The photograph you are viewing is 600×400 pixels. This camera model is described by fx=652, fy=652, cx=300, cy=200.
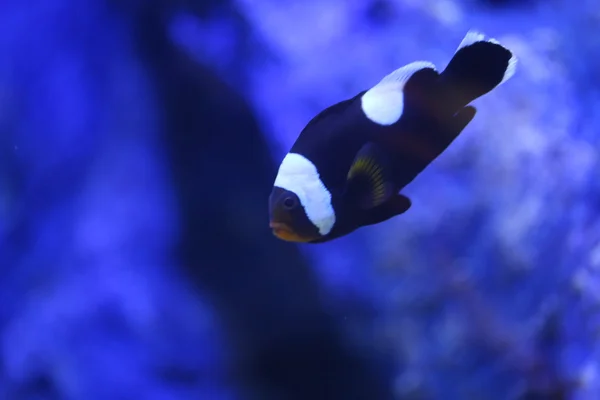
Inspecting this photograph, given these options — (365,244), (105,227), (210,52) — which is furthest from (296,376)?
(210,52)

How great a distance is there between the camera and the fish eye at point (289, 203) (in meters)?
0.76

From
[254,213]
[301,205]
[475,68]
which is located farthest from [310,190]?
[475,68]

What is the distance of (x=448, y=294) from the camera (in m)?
0.93

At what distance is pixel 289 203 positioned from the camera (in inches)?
30.1

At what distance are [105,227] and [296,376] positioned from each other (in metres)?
0.34

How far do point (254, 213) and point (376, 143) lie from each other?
20cm

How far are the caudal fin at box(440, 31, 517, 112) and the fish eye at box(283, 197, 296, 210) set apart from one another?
243 millimetres

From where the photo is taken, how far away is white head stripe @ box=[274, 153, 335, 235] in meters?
0.76

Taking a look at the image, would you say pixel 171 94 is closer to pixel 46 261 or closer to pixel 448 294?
pixel 46 261

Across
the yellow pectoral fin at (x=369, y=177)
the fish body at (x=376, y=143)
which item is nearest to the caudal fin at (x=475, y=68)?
the fish body at (x=376, y=143)

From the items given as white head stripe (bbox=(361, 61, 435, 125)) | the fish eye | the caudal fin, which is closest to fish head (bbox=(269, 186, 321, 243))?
the fish eye

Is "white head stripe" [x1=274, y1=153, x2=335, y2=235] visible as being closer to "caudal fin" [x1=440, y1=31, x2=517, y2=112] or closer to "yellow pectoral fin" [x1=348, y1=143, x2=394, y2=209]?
"yellow pectoral fin" [x1=348, y1=143, x2=394, y2=209]

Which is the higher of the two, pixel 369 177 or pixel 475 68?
pixel 475 68

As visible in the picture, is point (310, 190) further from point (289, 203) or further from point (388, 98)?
point (388, 98)
